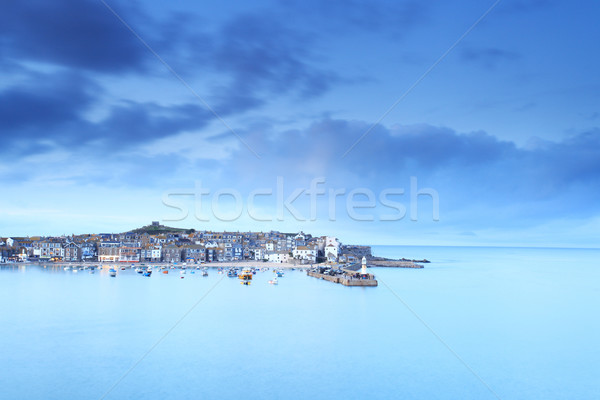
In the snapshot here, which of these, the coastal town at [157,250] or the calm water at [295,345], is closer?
the calm water at [295,345]

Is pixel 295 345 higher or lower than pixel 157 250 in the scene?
lower

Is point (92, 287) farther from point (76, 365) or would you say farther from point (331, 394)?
point (331, 394)

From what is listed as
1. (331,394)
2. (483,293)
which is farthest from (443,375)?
(483,293)

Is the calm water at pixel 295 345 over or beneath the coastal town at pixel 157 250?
beneath

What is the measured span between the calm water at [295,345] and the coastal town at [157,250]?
135ft

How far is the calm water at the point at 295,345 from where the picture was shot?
777 inches

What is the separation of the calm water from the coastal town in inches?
1624

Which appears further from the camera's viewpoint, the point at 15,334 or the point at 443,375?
the point at 15,334

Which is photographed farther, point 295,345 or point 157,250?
point 157,250

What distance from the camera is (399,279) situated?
211 feet

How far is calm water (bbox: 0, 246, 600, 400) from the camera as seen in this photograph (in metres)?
19.7

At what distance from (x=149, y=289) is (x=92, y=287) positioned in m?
6.42

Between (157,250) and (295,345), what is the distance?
69.5 meters

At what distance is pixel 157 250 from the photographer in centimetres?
9044
